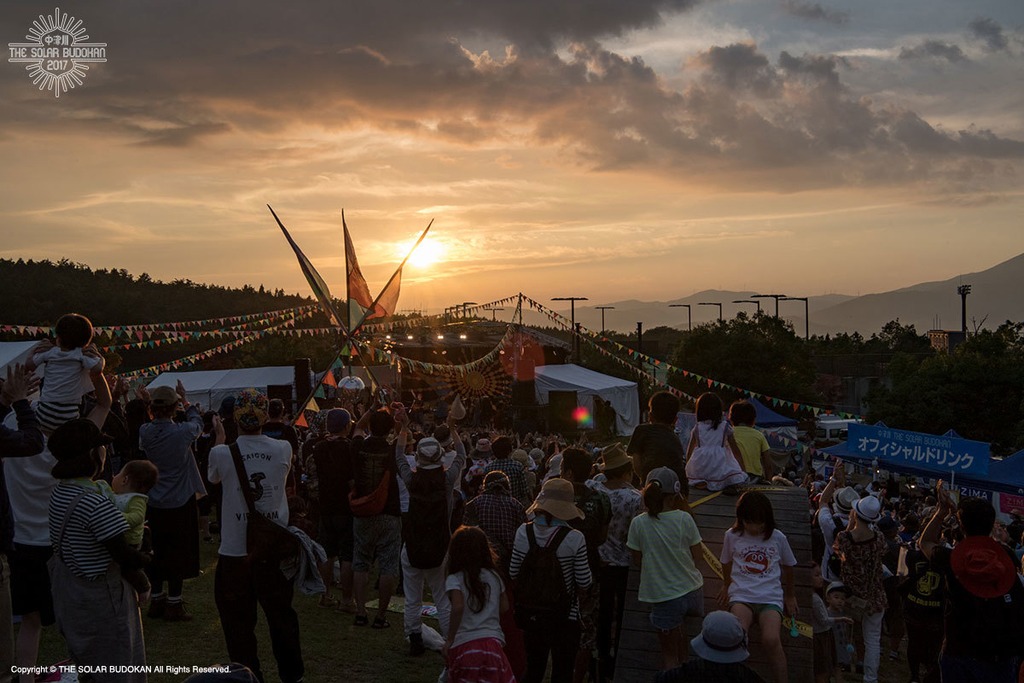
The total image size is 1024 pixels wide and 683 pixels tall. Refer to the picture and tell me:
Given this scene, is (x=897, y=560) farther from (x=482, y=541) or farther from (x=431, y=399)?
(x=431, y=399)

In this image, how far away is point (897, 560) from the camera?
29.5 feet

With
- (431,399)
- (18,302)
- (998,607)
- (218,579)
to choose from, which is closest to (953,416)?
(431,399)

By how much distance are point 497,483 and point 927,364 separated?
113 ft

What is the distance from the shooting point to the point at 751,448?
776 centimetres

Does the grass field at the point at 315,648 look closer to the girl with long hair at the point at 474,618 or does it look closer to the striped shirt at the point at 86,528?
the girl with long hair at the point at 474,618

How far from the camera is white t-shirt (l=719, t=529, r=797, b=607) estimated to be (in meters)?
5.78

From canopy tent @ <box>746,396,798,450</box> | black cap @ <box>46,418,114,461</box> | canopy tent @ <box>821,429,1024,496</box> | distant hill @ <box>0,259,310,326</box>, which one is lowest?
canopy tent @ <box>746,396,798,450</box>

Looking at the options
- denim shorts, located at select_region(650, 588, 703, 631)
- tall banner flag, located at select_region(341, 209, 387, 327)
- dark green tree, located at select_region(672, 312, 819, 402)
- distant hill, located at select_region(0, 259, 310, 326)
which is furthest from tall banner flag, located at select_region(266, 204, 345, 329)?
distant hill, located at select_region(0, 259, 310, 326)

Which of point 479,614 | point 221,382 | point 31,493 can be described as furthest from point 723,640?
point 221,382

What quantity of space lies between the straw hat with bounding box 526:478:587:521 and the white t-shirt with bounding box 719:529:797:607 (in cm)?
117

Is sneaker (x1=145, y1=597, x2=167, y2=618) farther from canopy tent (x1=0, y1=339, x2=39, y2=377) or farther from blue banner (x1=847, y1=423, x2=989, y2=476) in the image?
canopy tent (x1=0, y1=339, x2=39, y2=377)

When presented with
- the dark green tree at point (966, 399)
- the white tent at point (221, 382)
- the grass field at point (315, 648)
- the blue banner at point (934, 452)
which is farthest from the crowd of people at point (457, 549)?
the dark green tree at point (966, 399)

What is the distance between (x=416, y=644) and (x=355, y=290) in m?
14.3

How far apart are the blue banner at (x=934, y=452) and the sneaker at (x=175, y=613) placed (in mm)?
12022
